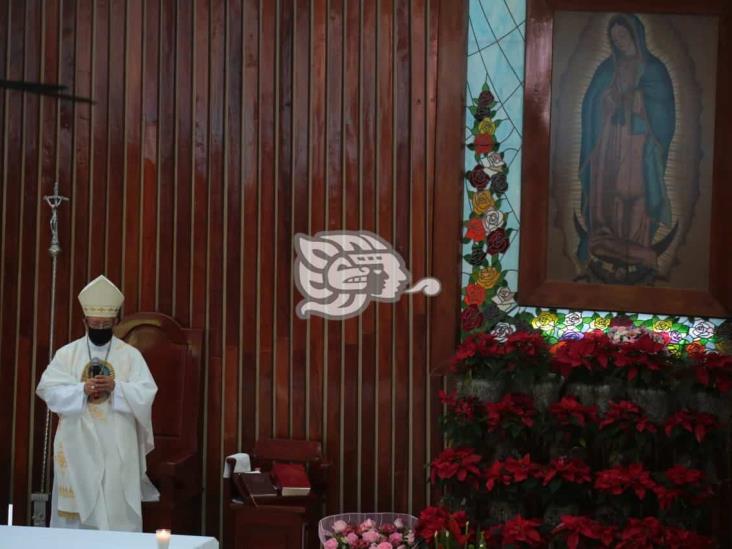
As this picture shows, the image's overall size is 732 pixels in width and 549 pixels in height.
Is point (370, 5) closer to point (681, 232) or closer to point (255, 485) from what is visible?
point (681, 232)

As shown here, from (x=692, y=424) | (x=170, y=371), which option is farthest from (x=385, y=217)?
(x=692, y=424)

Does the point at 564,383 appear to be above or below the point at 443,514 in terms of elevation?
above

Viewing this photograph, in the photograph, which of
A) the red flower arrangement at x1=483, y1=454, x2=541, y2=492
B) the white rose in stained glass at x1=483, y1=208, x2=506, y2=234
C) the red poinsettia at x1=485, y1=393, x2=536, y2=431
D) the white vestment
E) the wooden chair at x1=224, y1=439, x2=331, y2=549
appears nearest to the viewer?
the red flower arrangement at x1=483, y1=454, x2=541, y2=492

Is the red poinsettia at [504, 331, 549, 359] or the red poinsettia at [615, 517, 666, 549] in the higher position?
the red poinsettia at [504, 331, 549, 359]

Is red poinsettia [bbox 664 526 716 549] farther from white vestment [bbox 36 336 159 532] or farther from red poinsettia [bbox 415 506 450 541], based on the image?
white vestment [bbox 36 336 159 532]

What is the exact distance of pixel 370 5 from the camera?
20.4ft

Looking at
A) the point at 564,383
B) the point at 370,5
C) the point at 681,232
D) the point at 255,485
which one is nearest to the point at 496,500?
the point at 564,383

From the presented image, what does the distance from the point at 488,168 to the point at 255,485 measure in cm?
208

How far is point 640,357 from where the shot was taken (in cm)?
510

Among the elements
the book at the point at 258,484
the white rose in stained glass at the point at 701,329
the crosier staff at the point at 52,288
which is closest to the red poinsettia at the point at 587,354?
the white rose in stained glass at the point at 701,329

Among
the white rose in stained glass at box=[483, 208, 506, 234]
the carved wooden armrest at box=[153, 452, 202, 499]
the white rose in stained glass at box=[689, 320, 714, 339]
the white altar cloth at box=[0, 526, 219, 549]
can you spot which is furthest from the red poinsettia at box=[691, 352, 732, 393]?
the carved wooden armrest at box=[153, 452, 202, 499]

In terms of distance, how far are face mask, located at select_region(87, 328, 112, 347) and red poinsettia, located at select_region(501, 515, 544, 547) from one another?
2.25 metres

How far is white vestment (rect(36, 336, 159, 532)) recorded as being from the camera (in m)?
5.52

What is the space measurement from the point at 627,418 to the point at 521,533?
69 cm
